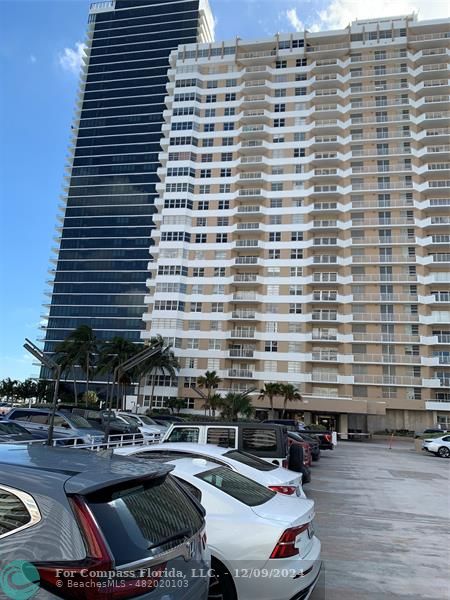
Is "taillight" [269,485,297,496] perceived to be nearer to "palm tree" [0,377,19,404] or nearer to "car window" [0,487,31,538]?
"car window" [0,487,31,538]

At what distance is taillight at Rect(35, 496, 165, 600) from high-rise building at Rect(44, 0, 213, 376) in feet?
300

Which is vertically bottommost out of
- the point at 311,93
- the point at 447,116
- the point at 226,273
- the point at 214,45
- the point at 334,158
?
the point at 226,273

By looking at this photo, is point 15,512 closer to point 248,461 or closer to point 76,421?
point 248,461

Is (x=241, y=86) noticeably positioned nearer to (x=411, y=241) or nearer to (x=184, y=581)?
(x=411, y=241)

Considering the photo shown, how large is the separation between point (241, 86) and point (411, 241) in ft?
110

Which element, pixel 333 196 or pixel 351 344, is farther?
pixel 333 196

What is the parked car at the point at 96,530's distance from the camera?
2.28 m

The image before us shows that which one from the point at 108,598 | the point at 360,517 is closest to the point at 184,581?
the point at 108,598

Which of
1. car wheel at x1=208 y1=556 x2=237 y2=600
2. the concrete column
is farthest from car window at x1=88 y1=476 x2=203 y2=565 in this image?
the concrete column

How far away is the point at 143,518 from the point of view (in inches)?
107

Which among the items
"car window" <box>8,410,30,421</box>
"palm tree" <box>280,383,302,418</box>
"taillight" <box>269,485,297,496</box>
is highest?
"palm tree" <box>280,383,302,418</box>

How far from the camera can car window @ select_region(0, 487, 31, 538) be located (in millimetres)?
2426

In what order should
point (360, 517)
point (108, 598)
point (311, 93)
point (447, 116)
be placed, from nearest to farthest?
1. point (108, 598)
2. point (360, 517)
3. point (447, 116)
4. point (311, 93)

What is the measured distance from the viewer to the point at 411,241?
54469mm
